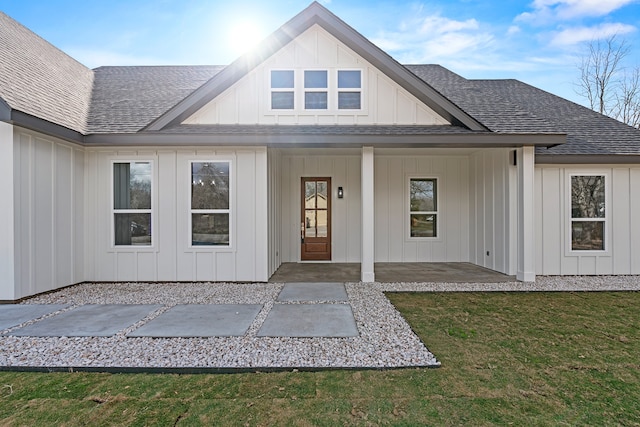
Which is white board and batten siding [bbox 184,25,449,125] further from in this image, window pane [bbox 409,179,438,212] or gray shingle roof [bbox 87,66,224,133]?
window pane [bbox 409,179,438,212]

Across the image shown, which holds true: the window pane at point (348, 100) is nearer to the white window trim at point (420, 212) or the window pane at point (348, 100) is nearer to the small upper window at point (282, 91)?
the small upper window at point (282, 91)

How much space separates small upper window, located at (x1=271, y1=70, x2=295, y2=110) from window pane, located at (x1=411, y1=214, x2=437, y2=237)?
4913 millimetres

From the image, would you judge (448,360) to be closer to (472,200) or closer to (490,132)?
(490,132)

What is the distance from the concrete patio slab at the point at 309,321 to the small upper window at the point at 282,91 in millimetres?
4378

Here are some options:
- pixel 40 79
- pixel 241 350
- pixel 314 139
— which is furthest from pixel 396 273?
pixel 40 79

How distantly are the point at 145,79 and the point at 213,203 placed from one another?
5960 millimetres

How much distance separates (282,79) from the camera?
25.3ft

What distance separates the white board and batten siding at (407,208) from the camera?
10.1m

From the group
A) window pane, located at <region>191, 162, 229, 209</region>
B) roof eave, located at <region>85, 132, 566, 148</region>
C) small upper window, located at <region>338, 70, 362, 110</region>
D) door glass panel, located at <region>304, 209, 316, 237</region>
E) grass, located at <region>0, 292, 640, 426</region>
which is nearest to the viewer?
grass, located at <region>0, 292, 640, 426</region>

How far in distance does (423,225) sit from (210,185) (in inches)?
240

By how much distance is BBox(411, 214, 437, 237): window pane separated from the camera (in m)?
10.2

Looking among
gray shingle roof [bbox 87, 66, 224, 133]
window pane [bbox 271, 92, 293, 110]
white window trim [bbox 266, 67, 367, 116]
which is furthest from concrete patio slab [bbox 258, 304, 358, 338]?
gray shingle roof [bbox 87, 66, 224, 133]

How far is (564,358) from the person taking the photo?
3.61 metres

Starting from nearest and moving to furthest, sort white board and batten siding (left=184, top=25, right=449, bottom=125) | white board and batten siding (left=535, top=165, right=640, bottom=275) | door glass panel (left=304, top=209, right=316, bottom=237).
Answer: white board and batten siding (left=184, top=25, right=449, bottom=125) < white board and batten siding (left=535, top=165, right=640, bottom=275) < door glass panel (left=304, top=209, right=316, bottom=237)
